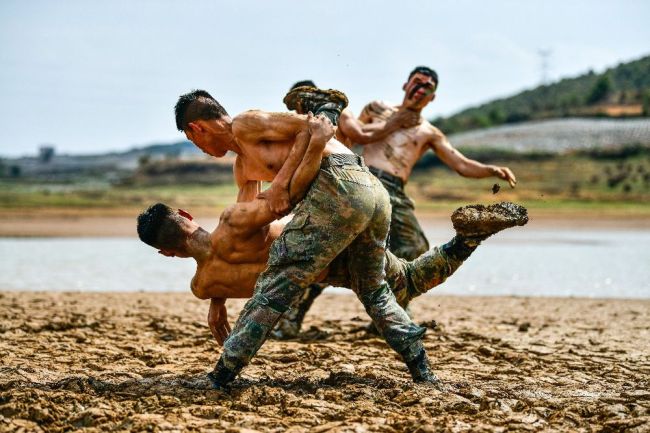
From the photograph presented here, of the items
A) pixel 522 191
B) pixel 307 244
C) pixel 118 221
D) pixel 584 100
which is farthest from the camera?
pixel 584 100

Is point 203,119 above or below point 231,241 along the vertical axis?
above

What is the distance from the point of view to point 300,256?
14.7ft

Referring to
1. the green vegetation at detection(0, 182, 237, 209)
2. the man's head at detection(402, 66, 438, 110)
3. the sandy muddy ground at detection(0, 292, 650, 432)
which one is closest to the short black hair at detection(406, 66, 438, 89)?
the man's head at detection(402, 66, 438, 110)

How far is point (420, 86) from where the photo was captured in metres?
6.94

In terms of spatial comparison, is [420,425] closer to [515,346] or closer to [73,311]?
[515,346]

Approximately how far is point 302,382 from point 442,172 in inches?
1130

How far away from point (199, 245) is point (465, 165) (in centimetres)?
298

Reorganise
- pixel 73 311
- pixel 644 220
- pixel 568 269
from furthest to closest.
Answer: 1. pixel 644 220
2. pixel 568 269
3. pixel 73 311

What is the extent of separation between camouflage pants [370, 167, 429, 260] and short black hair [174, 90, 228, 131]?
8.10ft

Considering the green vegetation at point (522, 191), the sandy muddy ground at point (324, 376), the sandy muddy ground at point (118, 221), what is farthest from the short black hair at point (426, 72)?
the green vegetation at point (522, 191)

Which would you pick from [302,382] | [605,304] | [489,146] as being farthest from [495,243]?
[489,146]

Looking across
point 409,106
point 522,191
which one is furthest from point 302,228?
point 522,191

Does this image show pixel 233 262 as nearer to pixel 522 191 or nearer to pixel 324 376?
pixel 324 376

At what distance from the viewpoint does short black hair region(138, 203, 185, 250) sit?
192 inches
